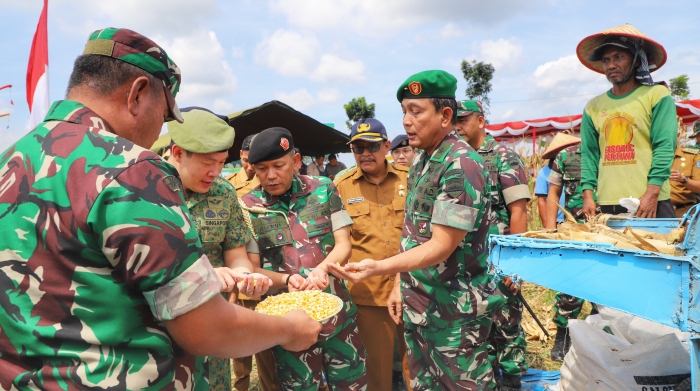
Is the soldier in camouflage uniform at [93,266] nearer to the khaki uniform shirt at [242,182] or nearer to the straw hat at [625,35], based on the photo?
the khaki uniform shirt at [242,182]

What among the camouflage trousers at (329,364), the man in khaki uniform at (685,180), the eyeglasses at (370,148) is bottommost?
the camouflage trousers at (329,364)

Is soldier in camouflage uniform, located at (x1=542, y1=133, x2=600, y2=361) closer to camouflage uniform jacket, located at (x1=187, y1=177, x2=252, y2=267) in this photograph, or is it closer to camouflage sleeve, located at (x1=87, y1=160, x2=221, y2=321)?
camouflage uniform jacket, located at (x1=187, y1=177, x2=252, y2=267)

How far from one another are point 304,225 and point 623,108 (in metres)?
2.52

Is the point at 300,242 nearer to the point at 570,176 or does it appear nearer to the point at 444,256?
the point at 444,256

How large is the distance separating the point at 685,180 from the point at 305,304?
4.97 metres

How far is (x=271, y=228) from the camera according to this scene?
327 cm

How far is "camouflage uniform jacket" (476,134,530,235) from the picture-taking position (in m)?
3.84

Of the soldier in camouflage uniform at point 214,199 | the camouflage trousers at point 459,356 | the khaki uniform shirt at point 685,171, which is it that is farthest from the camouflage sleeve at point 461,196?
the khaki uniform shirt at point 685,171

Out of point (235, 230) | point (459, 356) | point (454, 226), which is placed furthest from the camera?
point (235, 230)

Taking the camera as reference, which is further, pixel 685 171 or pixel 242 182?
pixel 685 171

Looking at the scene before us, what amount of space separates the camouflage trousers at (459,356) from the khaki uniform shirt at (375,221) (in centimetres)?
108

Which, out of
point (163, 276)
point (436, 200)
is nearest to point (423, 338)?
→ point (436, 200)

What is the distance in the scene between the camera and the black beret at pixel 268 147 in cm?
309

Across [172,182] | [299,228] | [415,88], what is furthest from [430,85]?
[172,182]
